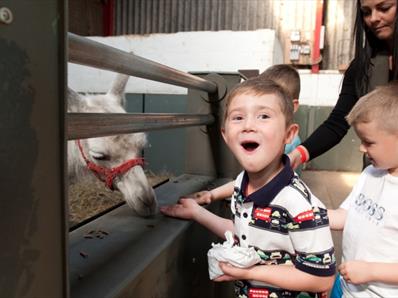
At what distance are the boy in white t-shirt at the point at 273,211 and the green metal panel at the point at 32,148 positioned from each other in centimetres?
47

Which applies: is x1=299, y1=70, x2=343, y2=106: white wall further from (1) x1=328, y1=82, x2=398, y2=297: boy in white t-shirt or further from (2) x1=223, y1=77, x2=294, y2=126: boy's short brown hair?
(2) x1=223, y1=77, x2=294, y2=126: boy's short brown hair

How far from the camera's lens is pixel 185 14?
22.2 ft

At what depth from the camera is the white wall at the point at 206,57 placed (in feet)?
16.6

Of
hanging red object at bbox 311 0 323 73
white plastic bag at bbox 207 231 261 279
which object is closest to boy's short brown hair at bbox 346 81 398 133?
white plastic bag at bbox 207 231 261 279

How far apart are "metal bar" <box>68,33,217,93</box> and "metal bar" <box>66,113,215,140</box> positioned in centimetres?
11

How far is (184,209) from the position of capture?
4.03 feet

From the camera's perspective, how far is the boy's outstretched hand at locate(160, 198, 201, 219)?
1.21m

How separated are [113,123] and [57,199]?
39cm

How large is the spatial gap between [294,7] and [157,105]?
2978mm

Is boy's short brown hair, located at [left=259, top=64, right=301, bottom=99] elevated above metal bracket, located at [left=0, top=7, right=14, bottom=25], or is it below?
above

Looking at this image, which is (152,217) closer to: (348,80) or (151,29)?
(348,80)

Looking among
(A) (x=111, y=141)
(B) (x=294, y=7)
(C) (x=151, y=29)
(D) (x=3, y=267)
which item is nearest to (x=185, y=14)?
(C) (x=151, y=29)

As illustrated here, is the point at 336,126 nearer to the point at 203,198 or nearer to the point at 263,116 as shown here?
the point at 203,198

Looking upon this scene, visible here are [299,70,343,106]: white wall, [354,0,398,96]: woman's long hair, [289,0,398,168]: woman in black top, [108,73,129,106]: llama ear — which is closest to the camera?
[289,0,398,168]: woman in black top
